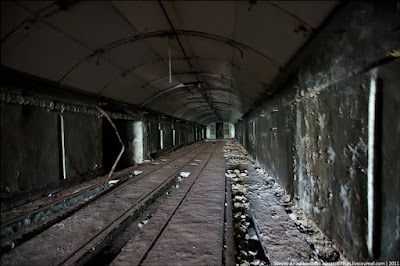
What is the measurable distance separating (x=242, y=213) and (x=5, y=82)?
14.7ft

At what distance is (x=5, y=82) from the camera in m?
2.98

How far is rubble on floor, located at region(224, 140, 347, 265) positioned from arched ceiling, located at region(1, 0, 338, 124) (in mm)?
2570

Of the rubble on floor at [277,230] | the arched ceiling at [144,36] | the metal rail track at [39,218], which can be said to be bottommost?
the rubble on floor at [277,230]

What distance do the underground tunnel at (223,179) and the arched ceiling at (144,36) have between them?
2cm

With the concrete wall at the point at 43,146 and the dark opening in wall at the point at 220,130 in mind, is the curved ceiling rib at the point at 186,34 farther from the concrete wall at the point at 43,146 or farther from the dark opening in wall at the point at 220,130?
the dark opening in wall at the point at 220,130

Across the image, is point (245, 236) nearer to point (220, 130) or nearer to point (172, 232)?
point (172, 232)

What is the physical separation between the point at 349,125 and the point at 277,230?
69.0 inches

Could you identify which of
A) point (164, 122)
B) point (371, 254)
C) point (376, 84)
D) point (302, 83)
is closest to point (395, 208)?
point (371, 254)

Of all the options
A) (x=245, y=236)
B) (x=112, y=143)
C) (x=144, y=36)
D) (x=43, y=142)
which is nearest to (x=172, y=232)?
(x=245, y=236)

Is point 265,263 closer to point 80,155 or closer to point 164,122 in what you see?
point 80,155

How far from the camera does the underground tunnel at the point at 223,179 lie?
1640mm

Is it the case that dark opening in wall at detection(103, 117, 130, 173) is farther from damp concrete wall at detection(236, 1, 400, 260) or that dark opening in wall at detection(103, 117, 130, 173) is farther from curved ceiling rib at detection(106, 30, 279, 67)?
damp concrete wall at detection(236, 1, 400, 260)

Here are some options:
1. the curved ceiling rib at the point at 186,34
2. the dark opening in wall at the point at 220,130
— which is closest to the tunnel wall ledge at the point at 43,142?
the curved ceiling rib at the point at 186,34

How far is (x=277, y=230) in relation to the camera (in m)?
2.73
